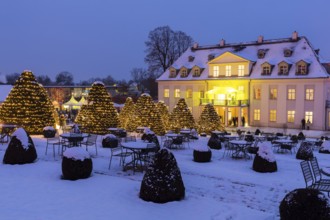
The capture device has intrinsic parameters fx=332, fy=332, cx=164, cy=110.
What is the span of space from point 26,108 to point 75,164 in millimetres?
13857

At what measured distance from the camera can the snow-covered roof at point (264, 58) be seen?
34.4 m

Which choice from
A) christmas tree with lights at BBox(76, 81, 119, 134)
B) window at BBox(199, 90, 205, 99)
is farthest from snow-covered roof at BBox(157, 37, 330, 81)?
christmas tree with lights at BBox(76, 81, 119, 134)

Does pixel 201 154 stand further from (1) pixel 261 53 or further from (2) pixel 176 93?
(2) pixel 176 93

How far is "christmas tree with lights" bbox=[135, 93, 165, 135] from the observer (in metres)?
26.1

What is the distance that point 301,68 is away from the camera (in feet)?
112

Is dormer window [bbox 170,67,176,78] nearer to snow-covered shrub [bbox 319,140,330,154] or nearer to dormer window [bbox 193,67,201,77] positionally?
dormer window [bbox 193,67,201,77]

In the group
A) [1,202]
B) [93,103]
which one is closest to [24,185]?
[1,202]

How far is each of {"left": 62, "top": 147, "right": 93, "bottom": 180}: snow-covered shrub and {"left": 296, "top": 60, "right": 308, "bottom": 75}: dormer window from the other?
28.6 meters

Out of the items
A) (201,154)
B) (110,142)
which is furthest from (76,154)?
(110,142)

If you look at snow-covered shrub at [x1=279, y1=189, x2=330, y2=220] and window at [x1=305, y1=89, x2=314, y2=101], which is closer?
snow-covered shrub at [x1=279, y1=189, x2=330, y2=220]

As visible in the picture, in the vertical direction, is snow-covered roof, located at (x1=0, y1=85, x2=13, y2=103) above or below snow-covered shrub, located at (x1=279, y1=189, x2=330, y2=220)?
above

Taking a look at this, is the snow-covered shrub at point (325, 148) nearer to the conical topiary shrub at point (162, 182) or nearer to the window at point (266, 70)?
the conical topiary shrub at point (162, 182)

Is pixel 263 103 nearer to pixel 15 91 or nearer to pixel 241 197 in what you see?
pixel 15 91

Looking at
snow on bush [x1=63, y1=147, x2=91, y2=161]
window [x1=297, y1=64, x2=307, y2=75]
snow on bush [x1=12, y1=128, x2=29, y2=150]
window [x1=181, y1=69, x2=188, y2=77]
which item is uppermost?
window [x1=181, y1=69, x2=188, y2=77]
